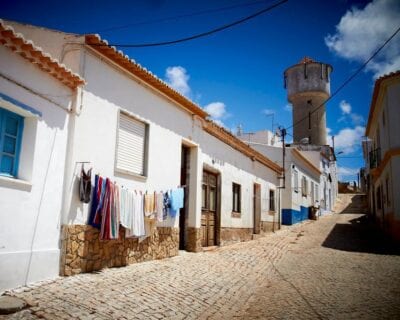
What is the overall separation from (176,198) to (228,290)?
11.9 ft

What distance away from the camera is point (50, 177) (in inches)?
257

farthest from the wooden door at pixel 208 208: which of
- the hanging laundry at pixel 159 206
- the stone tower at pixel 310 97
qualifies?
the stone tower at pixel 310 97

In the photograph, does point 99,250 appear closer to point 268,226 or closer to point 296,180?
point 268,226

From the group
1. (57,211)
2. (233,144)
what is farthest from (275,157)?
(57,211)

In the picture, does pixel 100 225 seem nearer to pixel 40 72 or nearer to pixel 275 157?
pixel 40 72

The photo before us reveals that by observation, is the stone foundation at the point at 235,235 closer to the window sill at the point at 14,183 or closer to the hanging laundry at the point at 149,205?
the hanging laundry at the point at 149,205

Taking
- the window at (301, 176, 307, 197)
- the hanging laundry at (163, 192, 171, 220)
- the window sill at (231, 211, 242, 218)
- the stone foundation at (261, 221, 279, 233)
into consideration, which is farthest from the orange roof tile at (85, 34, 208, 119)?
the window at (301, 176, 307, 197)

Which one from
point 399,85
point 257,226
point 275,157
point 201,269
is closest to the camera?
point 201,269

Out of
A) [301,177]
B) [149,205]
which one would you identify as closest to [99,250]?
[149,205]

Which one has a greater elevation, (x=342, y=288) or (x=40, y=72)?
(x=40, y=72)

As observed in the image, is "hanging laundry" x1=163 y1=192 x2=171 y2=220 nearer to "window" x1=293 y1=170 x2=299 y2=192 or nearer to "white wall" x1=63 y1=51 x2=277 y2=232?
"white wall" x1=63 y1=51 x2=277 y2=232

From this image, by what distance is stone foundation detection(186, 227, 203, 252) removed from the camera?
11.6m

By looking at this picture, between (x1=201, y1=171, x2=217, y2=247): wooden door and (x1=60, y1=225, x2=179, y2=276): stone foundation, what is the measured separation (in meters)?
3.10

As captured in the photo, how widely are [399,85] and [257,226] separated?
9.71 meters
